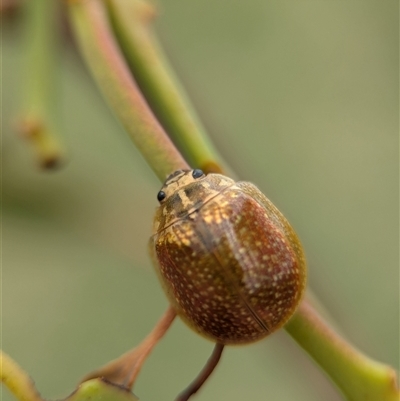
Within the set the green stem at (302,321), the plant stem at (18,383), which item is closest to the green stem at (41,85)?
the green stem at (302,321)

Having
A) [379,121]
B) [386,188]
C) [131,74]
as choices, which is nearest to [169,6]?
[379,121]

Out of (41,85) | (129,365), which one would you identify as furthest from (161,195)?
(41,85)

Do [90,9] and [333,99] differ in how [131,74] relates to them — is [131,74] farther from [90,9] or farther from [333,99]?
[333,99]

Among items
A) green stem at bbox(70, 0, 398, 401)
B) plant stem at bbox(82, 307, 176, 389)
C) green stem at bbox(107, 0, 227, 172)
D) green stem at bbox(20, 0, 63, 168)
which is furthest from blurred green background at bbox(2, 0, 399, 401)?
plant stem at bbox(82, 307, 176, 389)

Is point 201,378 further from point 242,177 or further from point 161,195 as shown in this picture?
point 242,177

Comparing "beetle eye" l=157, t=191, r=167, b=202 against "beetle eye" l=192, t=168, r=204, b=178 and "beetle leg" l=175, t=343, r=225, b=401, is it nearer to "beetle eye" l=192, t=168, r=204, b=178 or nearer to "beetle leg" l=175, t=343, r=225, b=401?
"beetle eye" l=192, t=168, r=204, b=178
